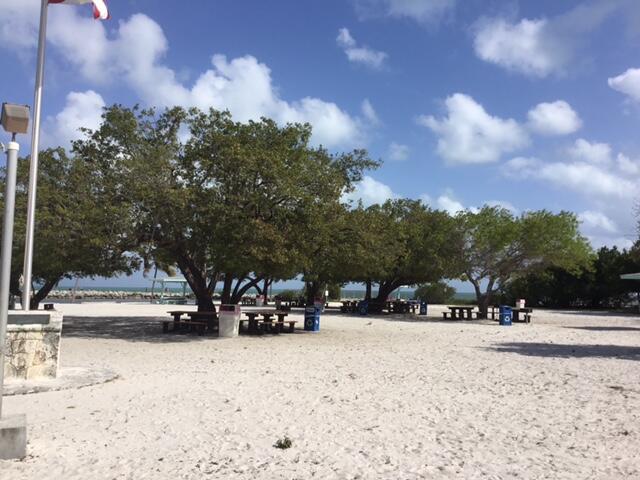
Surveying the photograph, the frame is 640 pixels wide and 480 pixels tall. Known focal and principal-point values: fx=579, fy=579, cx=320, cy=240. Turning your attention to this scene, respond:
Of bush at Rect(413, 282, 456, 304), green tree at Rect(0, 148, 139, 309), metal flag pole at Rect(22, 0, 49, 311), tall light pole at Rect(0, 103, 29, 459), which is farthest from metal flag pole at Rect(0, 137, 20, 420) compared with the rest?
bush at Rect(413, 282, 456, 304)

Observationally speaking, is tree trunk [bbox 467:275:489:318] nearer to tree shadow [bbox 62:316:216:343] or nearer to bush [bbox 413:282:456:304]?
tree shadow [bbox 62:316:216:343]

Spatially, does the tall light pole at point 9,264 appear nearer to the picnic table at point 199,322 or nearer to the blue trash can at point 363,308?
the picnic table at point 199,322

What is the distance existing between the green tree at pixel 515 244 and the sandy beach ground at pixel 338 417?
13.9 metres

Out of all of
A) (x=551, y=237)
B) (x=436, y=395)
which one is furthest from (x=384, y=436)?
(x=551, y=237)

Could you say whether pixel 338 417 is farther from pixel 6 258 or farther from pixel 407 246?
pixel 407 246

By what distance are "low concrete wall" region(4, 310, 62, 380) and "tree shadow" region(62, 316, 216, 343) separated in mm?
7050

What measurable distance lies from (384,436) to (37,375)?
19.1 feet

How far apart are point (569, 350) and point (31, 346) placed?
1238 cm

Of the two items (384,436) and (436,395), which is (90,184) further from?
(384,436)

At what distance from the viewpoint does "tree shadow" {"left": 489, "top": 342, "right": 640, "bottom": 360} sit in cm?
1360

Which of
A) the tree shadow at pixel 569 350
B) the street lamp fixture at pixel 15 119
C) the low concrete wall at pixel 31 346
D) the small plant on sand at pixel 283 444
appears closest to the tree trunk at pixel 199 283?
the tree shadow at pixel 569 350

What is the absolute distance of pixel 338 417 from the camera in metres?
6.84

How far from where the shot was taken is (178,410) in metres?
7.18

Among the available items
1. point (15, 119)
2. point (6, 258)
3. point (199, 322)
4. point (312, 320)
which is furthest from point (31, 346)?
point (312, 320)
